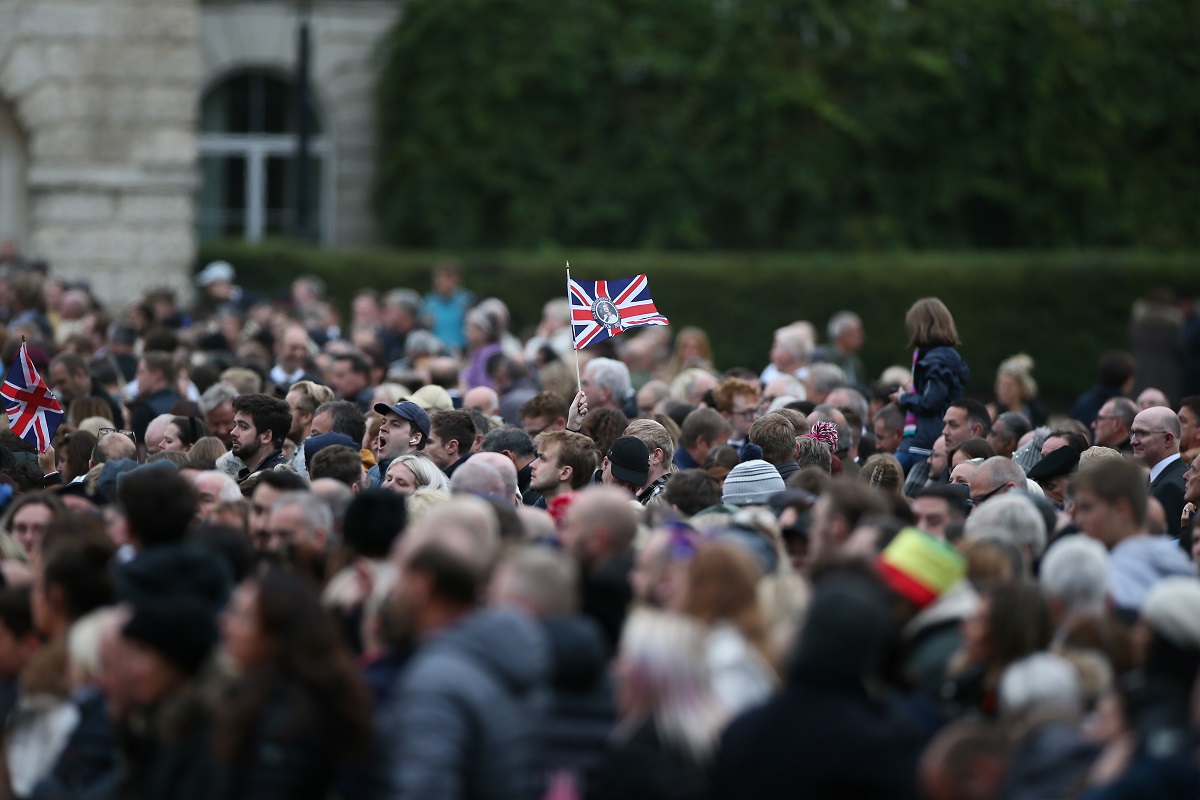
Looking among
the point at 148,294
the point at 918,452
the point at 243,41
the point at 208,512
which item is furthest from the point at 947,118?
the point at 208,512

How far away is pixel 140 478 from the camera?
6.72 m

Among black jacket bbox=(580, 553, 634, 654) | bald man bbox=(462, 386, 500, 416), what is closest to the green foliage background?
bald man bbox=(462, 386, 500, 416)

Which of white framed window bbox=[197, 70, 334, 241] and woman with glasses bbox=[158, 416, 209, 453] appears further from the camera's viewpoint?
white framed window bbox=[197, 70, 334, 241]

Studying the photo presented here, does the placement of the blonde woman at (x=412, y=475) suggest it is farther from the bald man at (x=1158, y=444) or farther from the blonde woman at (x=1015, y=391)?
the blonde woman at (x=1015, y=391)

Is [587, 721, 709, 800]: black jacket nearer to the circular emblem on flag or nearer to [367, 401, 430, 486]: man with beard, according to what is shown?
[367, 401, 430, 486]: man with beard

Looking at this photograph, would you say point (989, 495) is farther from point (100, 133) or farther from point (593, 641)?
point (100, 133)

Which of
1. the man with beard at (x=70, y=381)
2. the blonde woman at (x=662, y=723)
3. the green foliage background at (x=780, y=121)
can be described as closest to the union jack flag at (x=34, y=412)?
the man with beard at (x=70, y=381)

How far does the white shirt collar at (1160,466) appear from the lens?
10.5 metres

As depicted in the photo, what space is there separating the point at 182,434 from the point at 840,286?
1525 cm

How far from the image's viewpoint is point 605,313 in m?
12.0

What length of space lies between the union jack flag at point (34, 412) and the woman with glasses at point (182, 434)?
0.90m

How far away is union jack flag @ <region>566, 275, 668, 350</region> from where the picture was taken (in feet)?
38.9

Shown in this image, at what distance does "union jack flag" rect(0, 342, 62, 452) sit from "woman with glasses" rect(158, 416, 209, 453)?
0.90 meters

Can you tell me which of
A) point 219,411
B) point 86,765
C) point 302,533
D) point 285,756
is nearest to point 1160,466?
point 302,533
